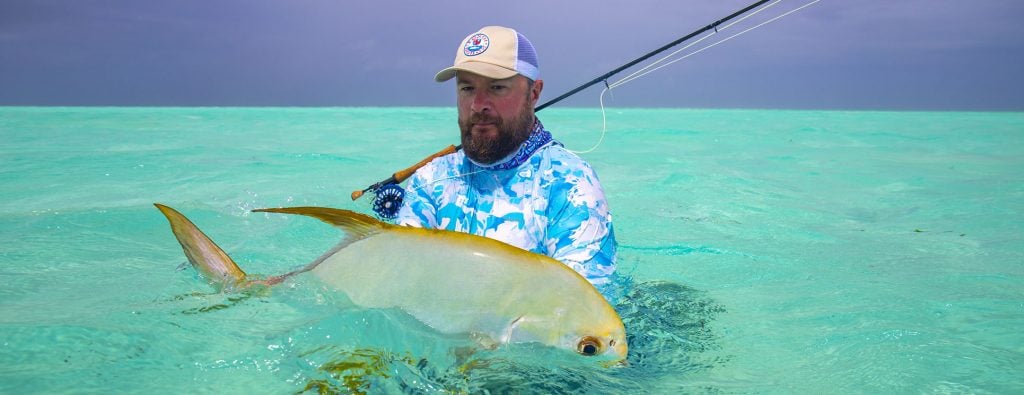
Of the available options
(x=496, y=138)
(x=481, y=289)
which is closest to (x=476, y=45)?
(x=496, y=138)

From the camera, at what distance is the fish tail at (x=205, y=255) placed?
217 centimetres

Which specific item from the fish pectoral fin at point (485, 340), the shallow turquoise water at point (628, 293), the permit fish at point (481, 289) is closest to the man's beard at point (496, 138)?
the shallow turquoise water at point (628, 293)

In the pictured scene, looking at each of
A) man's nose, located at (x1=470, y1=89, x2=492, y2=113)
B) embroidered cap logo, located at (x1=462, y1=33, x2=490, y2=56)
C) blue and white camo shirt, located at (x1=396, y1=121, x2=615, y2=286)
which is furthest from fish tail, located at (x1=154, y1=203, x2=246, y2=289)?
embroidered cap logo, located at (x1=462, y1=33, x2=490, y2=56)

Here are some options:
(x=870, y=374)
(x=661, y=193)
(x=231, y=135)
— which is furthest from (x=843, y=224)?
(x=231, y=135)

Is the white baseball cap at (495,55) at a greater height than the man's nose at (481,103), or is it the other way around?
the white baseball cap at (495,55)

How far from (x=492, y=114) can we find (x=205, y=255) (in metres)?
1.07

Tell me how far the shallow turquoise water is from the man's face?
0.74 meters

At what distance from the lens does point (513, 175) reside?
104 inches

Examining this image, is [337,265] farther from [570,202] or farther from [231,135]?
[231,135]

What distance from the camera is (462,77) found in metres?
2.54

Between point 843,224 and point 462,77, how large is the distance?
16.7 ft

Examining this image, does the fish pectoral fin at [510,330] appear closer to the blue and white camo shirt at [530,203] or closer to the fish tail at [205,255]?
the blue and white camo shirt at [530,203]

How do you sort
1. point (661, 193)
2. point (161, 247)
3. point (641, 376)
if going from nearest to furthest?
point (641, 376)
point (161, 247)
point (661, 193)

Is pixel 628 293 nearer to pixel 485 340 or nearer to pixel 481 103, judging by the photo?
pixel 481 103
